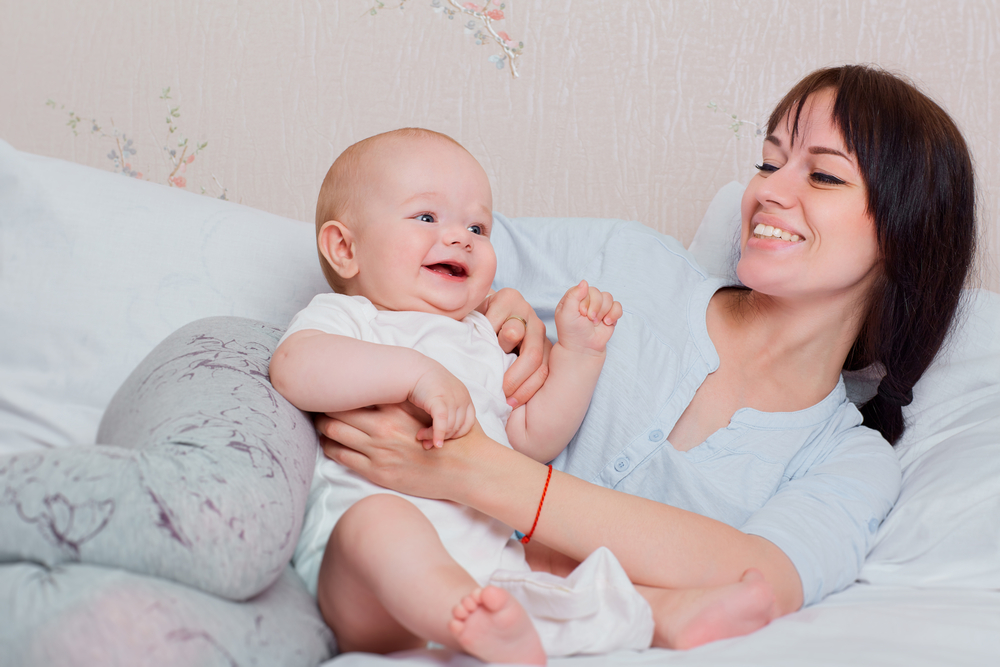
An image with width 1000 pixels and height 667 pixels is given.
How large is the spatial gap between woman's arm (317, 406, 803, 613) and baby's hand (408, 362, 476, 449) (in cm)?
4

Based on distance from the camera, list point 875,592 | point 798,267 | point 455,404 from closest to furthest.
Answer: point 455,404, point 875,592, point 798,267

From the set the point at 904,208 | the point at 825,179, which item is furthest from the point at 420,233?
the point at 904,208

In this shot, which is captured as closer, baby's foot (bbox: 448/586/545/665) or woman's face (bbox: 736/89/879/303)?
baby's foot (bbox: 448/586/545/665)

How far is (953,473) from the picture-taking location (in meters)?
1.21

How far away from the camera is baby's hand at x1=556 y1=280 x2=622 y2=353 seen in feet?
3.88

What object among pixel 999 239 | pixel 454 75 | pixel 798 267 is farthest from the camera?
pixel 454 75

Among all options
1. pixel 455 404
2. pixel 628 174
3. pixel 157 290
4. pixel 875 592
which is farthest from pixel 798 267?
pixel 157 290

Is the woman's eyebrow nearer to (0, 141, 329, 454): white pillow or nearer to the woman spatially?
the woman

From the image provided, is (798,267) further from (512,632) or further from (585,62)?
(585,62)

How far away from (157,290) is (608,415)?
2.68ft

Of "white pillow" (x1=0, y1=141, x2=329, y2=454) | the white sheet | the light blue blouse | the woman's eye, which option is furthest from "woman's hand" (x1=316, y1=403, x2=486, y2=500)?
the woman's eye

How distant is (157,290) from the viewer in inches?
50.9

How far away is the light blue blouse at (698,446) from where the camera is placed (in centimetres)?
114

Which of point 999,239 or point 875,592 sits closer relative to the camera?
point 875,592
